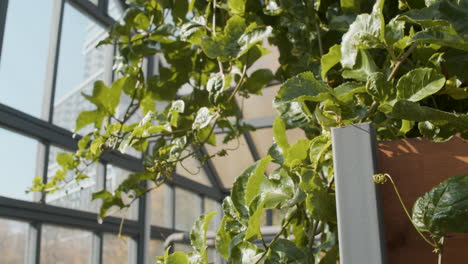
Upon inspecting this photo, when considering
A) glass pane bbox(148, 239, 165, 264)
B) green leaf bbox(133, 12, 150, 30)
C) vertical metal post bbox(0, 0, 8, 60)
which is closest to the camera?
green leaf bbox(133, 12, 150, 30)

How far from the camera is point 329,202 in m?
0.61

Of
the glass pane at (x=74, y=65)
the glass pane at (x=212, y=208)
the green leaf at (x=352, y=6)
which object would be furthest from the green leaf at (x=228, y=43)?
the glass pane at (x=212, y=208)

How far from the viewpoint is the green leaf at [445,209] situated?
0.40 meters

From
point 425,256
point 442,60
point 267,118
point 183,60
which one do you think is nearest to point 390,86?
point 442,60

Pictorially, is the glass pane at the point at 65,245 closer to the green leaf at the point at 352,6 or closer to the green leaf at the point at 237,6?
the green leaf at the point at 237,6

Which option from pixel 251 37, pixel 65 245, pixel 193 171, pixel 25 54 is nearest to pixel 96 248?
pixel 65 245

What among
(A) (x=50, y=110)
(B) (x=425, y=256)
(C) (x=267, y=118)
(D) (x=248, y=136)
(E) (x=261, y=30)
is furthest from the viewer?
(D) (x=248, y=136)

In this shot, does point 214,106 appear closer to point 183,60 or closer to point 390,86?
point 183,60

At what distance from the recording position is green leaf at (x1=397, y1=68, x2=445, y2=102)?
0.52 m

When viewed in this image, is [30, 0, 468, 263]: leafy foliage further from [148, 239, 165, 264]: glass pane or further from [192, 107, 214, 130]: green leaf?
[148, 239, 165, 264]: glass pane

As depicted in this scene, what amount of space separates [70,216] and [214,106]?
3.59m

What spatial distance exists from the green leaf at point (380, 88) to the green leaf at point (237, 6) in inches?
18.1

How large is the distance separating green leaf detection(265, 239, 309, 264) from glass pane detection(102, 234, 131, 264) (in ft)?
14.3

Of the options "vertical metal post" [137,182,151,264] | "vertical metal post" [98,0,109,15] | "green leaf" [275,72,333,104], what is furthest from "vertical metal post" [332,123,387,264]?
"vertical metal post" [137,182,151,264]
